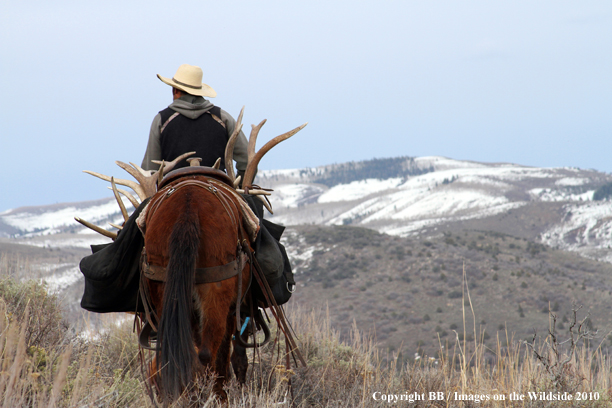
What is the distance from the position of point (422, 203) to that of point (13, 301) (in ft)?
215

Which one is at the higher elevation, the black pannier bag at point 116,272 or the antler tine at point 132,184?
the antler tine at point 132,184

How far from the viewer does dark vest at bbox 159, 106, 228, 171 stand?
428 centimetres

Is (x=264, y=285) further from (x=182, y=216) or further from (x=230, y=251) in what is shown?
(x=182, y=216)

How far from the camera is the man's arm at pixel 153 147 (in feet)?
14.3

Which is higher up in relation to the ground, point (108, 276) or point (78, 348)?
point (108, 276)

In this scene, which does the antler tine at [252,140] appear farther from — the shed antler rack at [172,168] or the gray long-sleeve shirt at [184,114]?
the gray long-sleeve shirt at [184,114]

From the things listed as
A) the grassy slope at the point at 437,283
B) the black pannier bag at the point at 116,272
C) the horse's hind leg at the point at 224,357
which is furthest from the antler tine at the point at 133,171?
the grassy slope at the point at 437,283

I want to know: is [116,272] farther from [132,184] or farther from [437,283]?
[437,283]

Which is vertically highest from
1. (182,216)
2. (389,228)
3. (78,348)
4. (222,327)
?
(182,216)

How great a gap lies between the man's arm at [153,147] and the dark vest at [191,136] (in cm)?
5

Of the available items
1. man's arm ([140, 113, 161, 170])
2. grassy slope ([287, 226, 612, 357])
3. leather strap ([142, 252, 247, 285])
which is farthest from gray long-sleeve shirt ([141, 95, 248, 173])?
grassy slope ([287, 226, 612, 357])

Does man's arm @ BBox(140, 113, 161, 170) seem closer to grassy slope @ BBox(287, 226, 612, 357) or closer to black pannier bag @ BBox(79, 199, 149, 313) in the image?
black pannier bag @ BBox(79, 199, 149, 313)

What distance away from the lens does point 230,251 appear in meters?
3.11

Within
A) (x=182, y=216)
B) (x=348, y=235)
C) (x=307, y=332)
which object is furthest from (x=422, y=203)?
(x=182, y=216)
